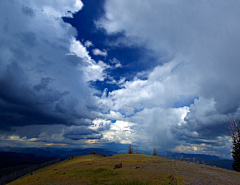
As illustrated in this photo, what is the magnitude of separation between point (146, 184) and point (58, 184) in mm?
21338

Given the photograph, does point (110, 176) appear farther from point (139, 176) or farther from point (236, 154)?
point (236, 154)

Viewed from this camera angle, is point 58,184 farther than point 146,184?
Yes

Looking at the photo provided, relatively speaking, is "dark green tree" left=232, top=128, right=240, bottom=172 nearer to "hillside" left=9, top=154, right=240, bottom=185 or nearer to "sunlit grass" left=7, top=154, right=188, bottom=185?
A: "hillside" left=9, top=154, right=240, bottom=185

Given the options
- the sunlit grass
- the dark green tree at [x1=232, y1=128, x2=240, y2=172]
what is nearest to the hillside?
the sunlit grass

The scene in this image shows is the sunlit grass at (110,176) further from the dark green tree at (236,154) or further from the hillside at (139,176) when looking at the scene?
the dark green tree at (236,154)

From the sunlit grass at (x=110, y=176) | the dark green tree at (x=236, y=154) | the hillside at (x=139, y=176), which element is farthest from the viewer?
the dark green tree at (x=236, y=154)

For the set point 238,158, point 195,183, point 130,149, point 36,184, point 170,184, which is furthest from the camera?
point 130,149

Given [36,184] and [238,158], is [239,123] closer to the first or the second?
[238,158]

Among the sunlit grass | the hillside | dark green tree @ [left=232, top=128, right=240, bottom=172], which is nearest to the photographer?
the sunlit grass

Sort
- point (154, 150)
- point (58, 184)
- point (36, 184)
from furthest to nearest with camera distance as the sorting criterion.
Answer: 1. point (154, 150)
2. point (36, 184)
3. point (58, 184)

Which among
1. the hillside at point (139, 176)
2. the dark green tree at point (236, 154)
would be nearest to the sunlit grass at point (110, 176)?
the hillside at point (139, 176)

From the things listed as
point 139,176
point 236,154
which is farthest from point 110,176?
point 236,154

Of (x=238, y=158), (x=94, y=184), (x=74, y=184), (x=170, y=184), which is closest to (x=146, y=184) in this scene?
(x=170, y=184)

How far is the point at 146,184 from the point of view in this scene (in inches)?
931
